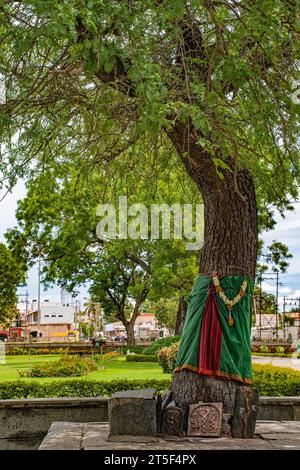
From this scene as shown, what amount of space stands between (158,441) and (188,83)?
426 centimetres

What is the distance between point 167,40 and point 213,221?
245cm

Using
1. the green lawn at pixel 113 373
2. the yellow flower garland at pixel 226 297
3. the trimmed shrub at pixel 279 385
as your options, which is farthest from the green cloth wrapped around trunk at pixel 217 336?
the green lawn at pixel 113 373

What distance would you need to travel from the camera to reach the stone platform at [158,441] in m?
8.21

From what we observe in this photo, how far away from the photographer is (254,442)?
28.2ft

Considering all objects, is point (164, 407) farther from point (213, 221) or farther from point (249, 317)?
point (213, 221)

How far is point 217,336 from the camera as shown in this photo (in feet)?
30.2

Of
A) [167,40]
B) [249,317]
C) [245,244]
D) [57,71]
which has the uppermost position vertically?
[167,40]

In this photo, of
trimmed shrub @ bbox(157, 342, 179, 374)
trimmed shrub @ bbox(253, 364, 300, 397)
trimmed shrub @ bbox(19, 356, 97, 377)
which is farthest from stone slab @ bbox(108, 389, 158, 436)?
trimmed shrub @ bbox(157, 342, 179, 374)

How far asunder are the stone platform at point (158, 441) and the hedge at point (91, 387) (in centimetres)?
200

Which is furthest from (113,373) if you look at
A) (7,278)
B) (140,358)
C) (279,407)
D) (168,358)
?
(7,278)

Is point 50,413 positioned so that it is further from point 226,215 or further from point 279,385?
point 226,215

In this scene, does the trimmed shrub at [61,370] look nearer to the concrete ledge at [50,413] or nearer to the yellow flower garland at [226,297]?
the concrete ledge at [50,413]

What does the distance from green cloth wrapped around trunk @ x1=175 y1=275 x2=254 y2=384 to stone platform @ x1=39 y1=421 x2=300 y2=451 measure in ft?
2.73
